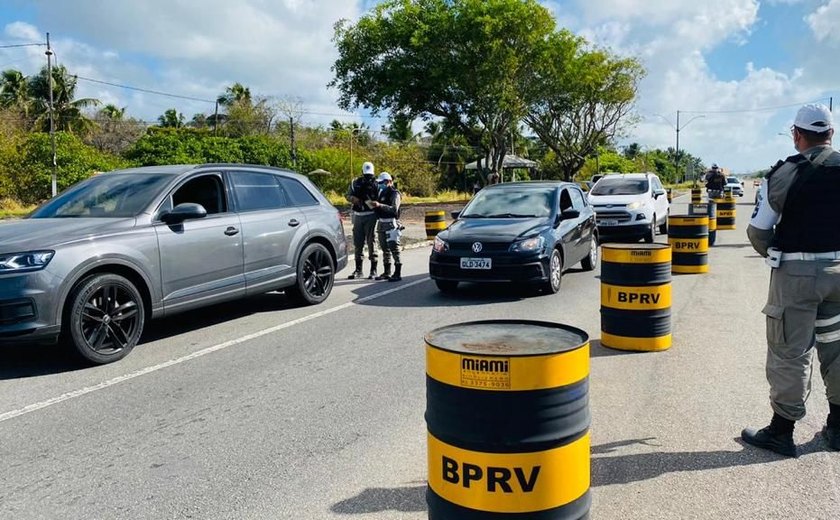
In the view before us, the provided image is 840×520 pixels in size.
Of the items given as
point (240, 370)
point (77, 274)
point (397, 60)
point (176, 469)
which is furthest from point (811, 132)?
point (397, 60)

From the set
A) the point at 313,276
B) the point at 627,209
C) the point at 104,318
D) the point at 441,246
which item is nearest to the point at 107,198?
the point at 104,318

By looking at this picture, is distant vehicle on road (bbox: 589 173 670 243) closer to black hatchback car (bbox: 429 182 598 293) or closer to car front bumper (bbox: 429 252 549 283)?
black hatchback car (bbox: 429 182 598 293)

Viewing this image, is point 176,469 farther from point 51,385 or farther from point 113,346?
point 113,346

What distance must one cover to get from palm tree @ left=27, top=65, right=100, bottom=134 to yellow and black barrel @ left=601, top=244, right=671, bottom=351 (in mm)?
49584

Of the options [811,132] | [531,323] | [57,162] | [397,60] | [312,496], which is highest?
[397,60]

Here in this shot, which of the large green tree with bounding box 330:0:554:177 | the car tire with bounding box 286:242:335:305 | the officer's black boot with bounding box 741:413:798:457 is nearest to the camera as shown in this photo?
the officer's black boot with bounding box 741:413:798:457

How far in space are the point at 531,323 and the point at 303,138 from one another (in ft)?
167

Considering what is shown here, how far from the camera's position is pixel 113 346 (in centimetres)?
618

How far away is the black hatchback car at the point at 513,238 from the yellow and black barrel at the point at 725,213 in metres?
11.0

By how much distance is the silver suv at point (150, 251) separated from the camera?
18.4ft

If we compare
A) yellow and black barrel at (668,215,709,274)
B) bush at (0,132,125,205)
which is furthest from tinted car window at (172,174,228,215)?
bush at (0,132,125,205)

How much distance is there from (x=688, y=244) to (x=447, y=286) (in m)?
4.64

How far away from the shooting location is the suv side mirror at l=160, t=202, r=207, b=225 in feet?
21.9

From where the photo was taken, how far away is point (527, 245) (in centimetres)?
896
